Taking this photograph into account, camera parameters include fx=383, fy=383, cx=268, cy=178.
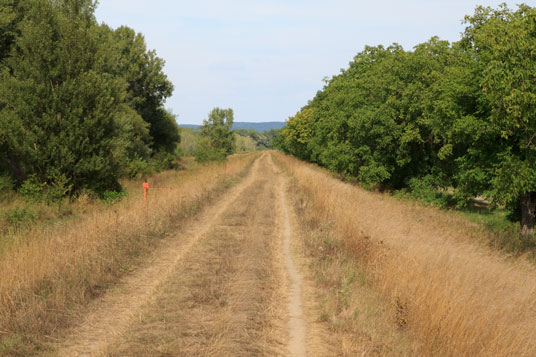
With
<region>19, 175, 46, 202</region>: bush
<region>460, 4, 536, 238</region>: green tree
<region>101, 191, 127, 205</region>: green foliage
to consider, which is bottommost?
<region>101, 191, 127, 205</region>: green foliage

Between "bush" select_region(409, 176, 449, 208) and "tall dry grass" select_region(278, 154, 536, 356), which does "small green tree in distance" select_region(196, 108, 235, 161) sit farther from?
"tall dry grass" select_region(278, 154, 536, 356)

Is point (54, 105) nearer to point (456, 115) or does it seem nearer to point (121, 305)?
point (121, 305)

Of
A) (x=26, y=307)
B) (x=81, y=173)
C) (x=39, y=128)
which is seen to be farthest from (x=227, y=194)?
(x=26, y=307)

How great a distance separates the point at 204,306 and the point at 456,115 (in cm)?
1430

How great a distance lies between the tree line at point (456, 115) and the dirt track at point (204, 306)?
30.1 ft

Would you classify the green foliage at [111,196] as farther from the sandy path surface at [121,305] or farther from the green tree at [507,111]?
the green tree at [507,111]

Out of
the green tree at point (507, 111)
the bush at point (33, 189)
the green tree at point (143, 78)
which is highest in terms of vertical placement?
the green tree at point (143, 78)

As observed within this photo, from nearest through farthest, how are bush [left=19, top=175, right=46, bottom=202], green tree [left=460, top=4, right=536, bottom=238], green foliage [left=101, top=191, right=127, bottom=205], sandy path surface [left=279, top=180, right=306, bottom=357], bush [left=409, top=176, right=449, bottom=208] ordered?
sandy path surface [left=279, top=180, right=306, bottom=357]
green tree [left=460, top=4, right=536, bottom=238]
bush [left=19, top=175, right=46, bottom=202]
green foliage [left=101, top=191, right=127, bottom=205]
bush [left=409, top=176, right=449, bottom=208]

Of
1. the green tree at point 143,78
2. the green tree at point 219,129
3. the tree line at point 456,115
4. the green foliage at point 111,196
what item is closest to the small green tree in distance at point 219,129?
the green tree at point 219,129

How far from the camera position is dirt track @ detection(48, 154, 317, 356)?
5.08 metres

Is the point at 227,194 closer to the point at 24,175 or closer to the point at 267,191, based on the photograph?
the point at 267,191

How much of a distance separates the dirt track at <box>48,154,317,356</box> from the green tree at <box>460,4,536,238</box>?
28.9ft

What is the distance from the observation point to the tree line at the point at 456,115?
13305 millimetres

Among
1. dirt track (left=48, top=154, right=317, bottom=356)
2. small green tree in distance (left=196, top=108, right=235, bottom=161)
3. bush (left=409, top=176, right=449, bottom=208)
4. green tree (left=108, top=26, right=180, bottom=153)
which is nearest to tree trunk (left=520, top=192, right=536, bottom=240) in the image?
bush (left=409, top=176, right=449, bottom=208)
